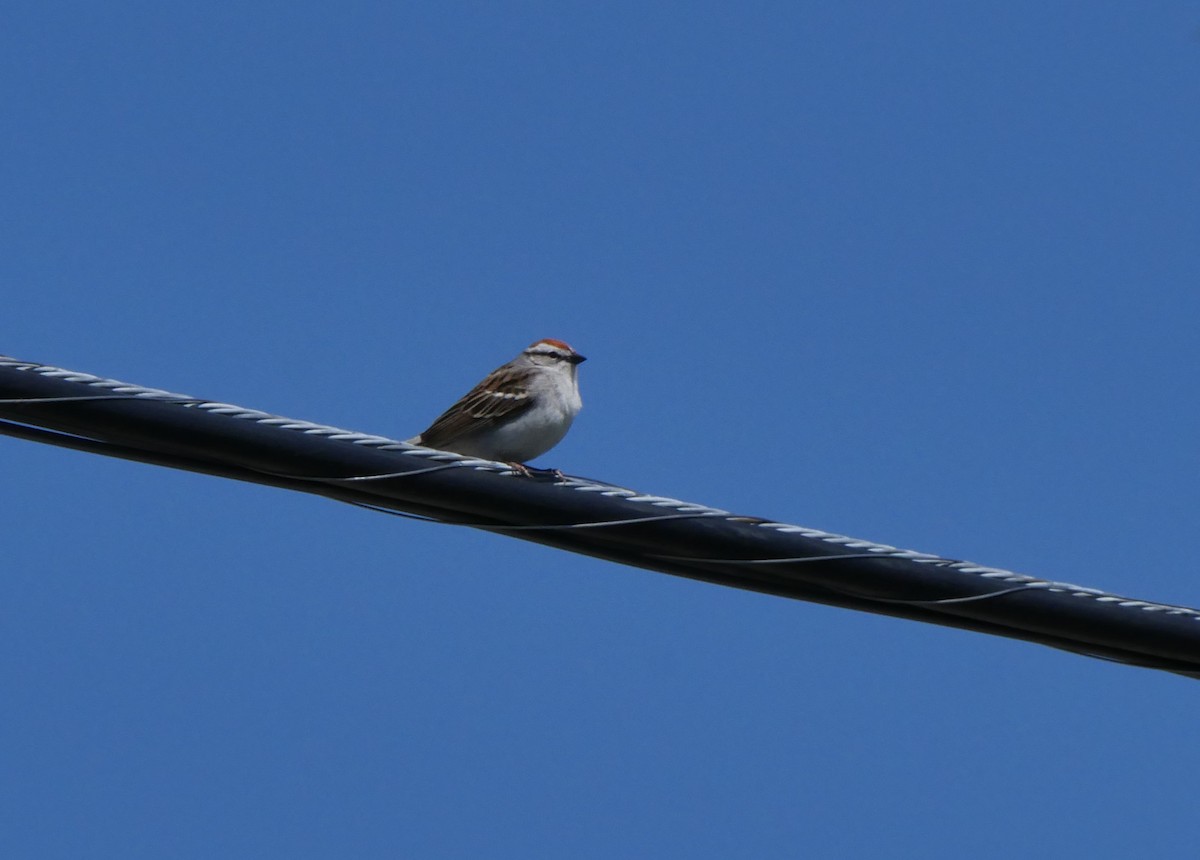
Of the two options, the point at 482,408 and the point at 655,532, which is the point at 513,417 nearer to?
the point at 482,408

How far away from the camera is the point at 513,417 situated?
9.84 metres

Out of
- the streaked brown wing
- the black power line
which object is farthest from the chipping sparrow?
the black power line

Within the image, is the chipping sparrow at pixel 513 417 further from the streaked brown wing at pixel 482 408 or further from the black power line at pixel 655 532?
the black power line at pixel 655 532

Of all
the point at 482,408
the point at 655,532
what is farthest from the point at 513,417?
the point at 655,532

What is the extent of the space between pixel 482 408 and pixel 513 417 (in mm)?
236

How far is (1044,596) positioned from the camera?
18.5ft

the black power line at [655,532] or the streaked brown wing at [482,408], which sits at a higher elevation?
the streaked brown wing at [482,408]

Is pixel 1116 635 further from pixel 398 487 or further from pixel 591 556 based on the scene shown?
pixel 398 487

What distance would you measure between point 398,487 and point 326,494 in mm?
275

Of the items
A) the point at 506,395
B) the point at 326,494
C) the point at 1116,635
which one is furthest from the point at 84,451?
the point at 506,395

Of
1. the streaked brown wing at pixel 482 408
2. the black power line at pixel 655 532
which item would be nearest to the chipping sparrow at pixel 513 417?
the streaked brown wing at pixel 482 408

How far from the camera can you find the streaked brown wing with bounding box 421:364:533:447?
9844 millimetres

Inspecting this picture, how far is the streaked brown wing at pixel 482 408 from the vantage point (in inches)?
388

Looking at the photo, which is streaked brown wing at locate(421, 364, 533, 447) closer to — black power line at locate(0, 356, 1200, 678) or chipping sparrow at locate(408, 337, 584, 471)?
chipping sparrow at locate(408, 337, 584, 471)
